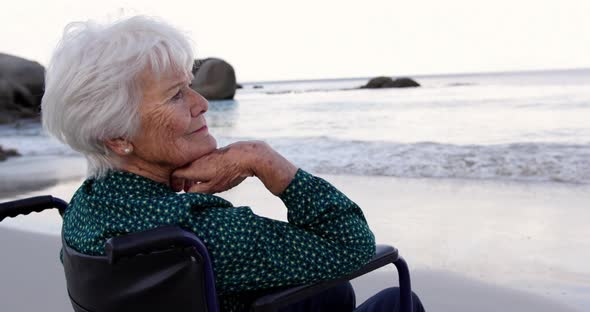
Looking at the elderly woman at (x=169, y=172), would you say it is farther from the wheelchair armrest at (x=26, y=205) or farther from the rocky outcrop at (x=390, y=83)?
the rocky outcrop at (x=390, y=83)

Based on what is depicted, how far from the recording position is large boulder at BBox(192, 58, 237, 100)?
32562 millimetres

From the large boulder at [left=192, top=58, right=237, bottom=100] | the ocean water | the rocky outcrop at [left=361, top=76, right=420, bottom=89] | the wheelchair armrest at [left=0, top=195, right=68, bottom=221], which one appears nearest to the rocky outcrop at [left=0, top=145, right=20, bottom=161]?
the ocean water

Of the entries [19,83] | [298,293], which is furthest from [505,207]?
[19,83]

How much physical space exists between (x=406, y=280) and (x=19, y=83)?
940 inches

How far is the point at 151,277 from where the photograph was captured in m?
1.07

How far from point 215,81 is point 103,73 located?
32300mm

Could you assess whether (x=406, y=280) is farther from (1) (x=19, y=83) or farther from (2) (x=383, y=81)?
(2) (x=383, y=81)

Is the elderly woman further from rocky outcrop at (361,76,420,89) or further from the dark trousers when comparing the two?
rocky outcrop at (361,76,420,89)

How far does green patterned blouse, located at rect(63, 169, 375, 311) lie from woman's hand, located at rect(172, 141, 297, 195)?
0.10ft

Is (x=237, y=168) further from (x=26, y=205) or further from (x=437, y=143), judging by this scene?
(x=437, y=143)

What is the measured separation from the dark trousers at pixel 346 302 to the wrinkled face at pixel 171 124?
0.54m

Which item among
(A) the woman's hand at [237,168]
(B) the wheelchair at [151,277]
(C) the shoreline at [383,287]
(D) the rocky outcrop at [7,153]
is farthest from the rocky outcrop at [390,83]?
(B) the wheelchair at [151,277]

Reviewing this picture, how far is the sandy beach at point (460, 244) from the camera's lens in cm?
293

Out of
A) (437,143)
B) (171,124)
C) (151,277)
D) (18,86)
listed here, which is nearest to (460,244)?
(171,124)
